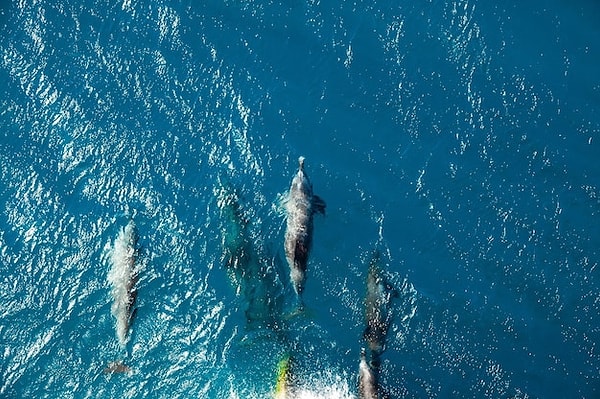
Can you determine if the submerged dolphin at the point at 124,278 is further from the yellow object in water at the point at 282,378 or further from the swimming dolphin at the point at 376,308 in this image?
the swimming dolphin at the point at 376,308

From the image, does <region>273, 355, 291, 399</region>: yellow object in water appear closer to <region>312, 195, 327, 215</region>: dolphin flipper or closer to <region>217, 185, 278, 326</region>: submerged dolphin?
<region>217, 185, 278, 326</region>: submerged dolphin

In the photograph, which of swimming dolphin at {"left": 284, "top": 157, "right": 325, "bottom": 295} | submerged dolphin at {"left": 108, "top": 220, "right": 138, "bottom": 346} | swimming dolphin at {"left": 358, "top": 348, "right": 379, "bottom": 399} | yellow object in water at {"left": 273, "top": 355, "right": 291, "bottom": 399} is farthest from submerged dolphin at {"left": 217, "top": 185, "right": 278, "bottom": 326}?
swimming dolphin at {"left": 358, "top": 348, "right": 379, "bottom": 399}

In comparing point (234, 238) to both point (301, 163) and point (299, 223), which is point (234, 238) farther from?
point (301, 163)

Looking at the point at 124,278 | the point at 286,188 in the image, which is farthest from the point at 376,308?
the point at 124,278

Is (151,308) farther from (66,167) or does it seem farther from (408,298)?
(408,298)

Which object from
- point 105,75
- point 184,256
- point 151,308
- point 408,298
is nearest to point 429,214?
point 408,298

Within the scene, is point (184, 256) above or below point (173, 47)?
below
